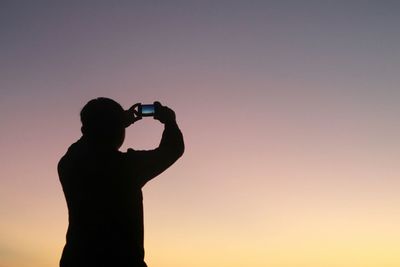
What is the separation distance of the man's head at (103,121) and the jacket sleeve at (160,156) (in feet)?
0.56

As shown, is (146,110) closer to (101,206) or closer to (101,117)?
(101,117)

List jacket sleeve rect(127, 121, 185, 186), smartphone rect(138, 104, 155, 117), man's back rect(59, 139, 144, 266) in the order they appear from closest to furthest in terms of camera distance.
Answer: man's back rect(59, 139, 144, 266) → jacket sleeve rect(127, 121, 185, 186) → smartphone rect(138, 104, 155, 117)

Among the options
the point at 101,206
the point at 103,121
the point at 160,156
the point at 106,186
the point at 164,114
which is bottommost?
the point at 101,206

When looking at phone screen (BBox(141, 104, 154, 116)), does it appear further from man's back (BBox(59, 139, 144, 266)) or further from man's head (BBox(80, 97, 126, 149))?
man's back (BBox(59, 139, 144, 266))

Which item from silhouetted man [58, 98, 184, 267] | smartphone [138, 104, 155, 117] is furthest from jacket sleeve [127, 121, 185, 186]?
smartphone [138, 104, 155, 117]

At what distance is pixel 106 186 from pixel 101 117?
49cm

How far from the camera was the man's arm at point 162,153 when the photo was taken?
367cm

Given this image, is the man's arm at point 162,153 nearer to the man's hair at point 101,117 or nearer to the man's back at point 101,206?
the man's back at point 101,206

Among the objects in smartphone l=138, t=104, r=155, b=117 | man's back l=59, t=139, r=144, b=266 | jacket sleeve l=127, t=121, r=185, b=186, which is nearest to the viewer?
man's back l=59, t=139, r=144, b=266

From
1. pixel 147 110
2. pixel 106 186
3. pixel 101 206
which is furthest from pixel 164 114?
pixel 101 206

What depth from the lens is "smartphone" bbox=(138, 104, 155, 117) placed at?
4.01 metres

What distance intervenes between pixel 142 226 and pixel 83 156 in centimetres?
64

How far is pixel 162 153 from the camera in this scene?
381 cm

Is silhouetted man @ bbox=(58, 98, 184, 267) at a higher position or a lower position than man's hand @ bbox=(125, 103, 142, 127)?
lower
